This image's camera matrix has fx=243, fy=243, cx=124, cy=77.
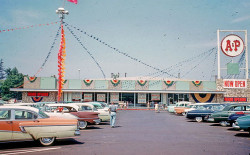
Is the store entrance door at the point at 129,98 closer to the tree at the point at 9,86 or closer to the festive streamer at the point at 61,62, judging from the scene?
the festive streamer at the point at 61,62

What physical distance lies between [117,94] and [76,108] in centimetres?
2559

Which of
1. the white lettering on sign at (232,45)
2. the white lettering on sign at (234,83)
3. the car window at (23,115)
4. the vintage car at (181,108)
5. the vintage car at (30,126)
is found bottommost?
the vintage car at (181,108)

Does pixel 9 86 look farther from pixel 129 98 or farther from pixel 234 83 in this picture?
pixel 234 83

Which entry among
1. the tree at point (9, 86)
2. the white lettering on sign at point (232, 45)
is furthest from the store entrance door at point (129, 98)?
the tree at point (9, 86)

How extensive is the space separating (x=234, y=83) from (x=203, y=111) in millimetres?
20963

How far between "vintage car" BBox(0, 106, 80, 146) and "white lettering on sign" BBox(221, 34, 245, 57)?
31381 mm

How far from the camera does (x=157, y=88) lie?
38.7 m

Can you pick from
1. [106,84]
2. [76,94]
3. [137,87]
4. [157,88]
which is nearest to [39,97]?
[76,94]

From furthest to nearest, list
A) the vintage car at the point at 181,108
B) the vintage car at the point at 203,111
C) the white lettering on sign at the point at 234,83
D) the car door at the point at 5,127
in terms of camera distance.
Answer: the white lettering on sign at the point at 234,83 → the vintage car at the point at 181,108 → the vintage car at the point at 203,111 → the car door at the point at 5,127

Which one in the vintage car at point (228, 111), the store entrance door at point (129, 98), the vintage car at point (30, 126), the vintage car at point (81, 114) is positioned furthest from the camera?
the store entrance door at point (129, 98)

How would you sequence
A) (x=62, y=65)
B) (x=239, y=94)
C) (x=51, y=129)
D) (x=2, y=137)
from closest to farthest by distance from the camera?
(x=2, y=137)
(x=51, y=129)
(x=62, y=65)
(x=239, y=94)

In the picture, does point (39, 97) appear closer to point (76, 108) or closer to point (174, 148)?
point (76, 108)

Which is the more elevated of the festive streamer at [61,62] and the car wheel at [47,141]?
the festive streamer at [61,62]

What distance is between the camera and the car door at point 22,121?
28.1 feet
